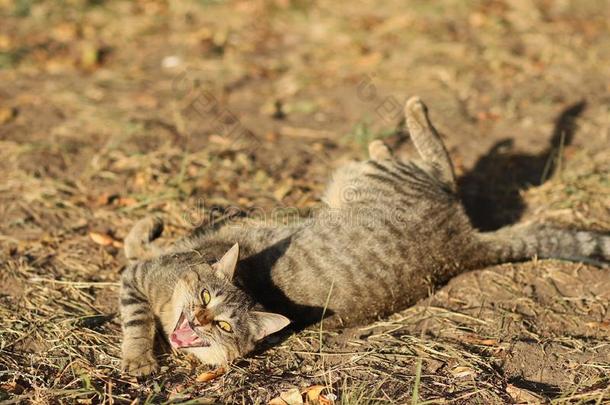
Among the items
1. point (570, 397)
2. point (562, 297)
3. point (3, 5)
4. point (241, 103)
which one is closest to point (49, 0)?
point (3, 5)

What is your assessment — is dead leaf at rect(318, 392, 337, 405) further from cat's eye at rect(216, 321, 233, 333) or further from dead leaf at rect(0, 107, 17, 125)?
dead leaf at rect(0, 107, 17, 125)

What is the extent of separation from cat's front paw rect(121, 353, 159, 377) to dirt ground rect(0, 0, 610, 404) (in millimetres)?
57

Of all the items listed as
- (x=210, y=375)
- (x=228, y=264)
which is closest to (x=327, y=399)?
(x=210, y=375)

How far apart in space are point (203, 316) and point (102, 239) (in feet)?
4.46

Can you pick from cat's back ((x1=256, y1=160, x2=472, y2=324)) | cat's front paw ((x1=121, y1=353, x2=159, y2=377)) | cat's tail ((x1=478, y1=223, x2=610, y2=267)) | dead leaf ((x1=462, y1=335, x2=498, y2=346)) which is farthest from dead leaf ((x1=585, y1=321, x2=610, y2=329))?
cat's front paw ((x1=121, y1=353, x2=159, y2=377))

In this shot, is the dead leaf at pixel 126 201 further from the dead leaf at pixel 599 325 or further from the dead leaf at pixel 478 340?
the dead leaf at pixel 599 325

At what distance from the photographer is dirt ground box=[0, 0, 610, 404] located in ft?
11.4

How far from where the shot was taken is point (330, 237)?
13.1 ft

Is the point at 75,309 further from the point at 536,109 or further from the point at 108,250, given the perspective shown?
the point at 536,109

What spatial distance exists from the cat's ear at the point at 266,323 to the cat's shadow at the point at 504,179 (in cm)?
205

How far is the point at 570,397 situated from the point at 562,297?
3.66 feet

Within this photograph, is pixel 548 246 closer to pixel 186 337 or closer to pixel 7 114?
pixel 186 337

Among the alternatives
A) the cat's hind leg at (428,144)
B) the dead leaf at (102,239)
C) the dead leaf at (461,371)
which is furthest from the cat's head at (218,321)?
the cat's hind leg at (428,144)

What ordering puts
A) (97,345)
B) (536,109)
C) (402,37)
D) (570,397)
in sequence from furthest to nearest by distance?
(402,37), (536,109), (97,345), (570,397)
